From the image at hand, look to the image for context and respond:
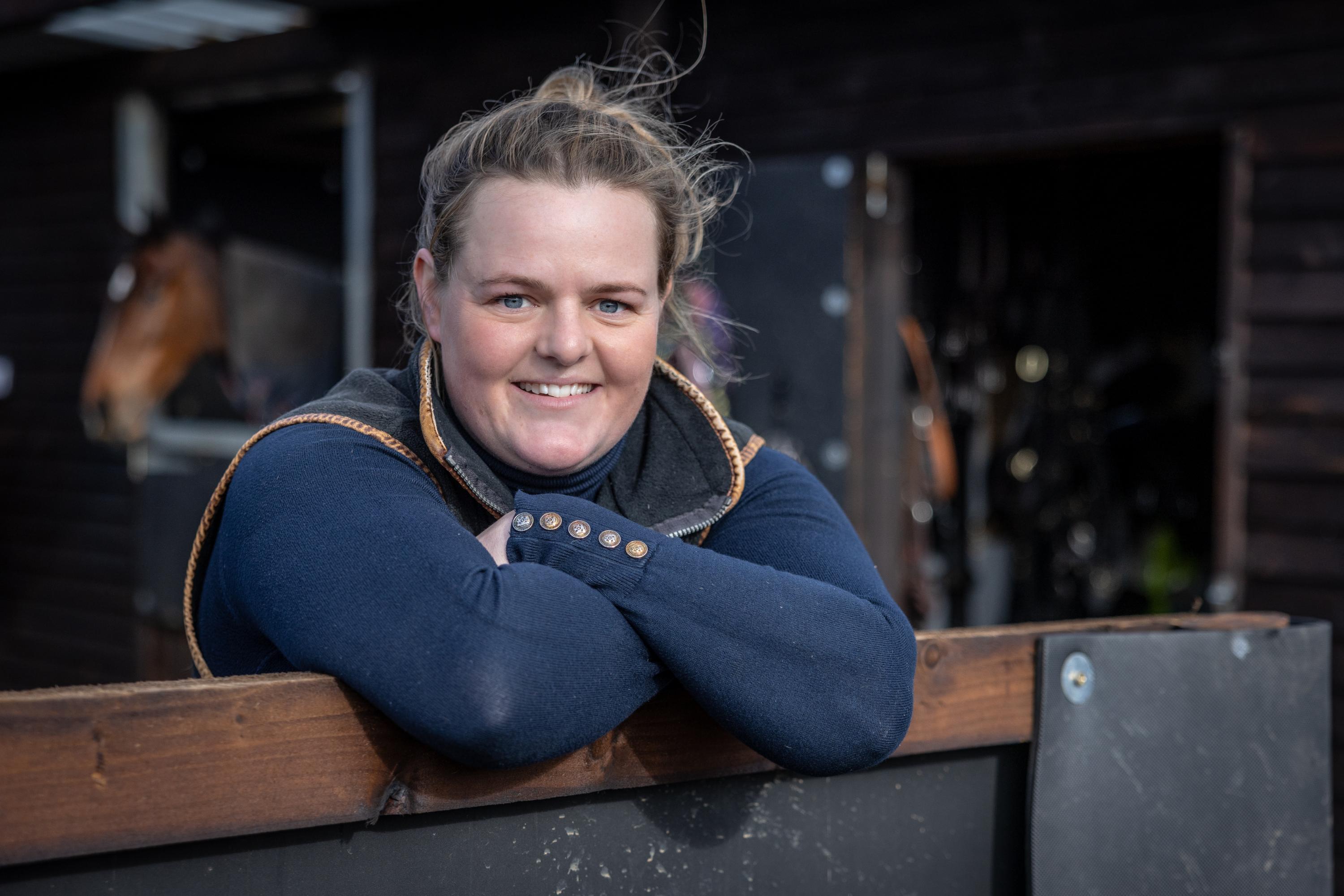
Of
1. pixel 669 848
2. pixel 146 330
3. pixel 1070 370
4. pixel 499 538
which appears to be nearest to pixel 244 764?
pixel 499 538

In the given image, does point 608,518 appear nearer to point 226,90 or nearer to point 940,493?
point 940,493

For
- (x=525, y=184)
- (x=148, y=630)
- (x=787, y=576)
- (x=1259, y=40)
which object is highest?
(x=1259, y=40)

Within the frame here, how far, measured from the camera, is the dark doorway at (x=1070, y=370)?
5371mm

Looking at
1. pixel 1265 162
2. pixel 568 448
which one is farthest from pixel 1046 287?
pixel 568 448

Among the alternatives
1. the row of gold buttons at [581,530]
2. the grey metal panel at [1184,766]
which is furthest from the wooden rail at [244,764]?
the grey metal panel at [1184,766]

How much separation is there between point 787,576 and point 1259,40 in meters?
3.00

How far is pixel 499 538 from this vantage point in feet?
4.27

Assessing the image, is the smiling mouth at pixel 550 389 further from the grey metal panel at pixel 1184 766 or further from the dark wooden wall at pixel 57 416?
the dark wooden wall at pixel 57 416

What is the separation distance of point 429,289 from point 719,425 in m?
0.42

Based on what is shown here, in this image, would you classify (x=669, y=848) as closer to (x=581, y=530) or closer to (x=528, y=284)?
(x=581, y=530)

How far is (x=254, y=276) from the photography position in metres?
5.35

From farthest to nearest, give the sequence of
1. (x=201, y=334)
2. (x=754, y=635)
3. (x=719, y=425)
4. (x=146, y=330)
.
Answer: (x=201, y=334)
(x=146, y=330)
(x=719, y=425)
(x=754, y=635)

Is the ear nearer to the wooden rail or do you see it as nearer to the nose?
the nose

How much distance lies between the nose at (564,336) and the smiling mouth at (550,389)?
0.11ft
